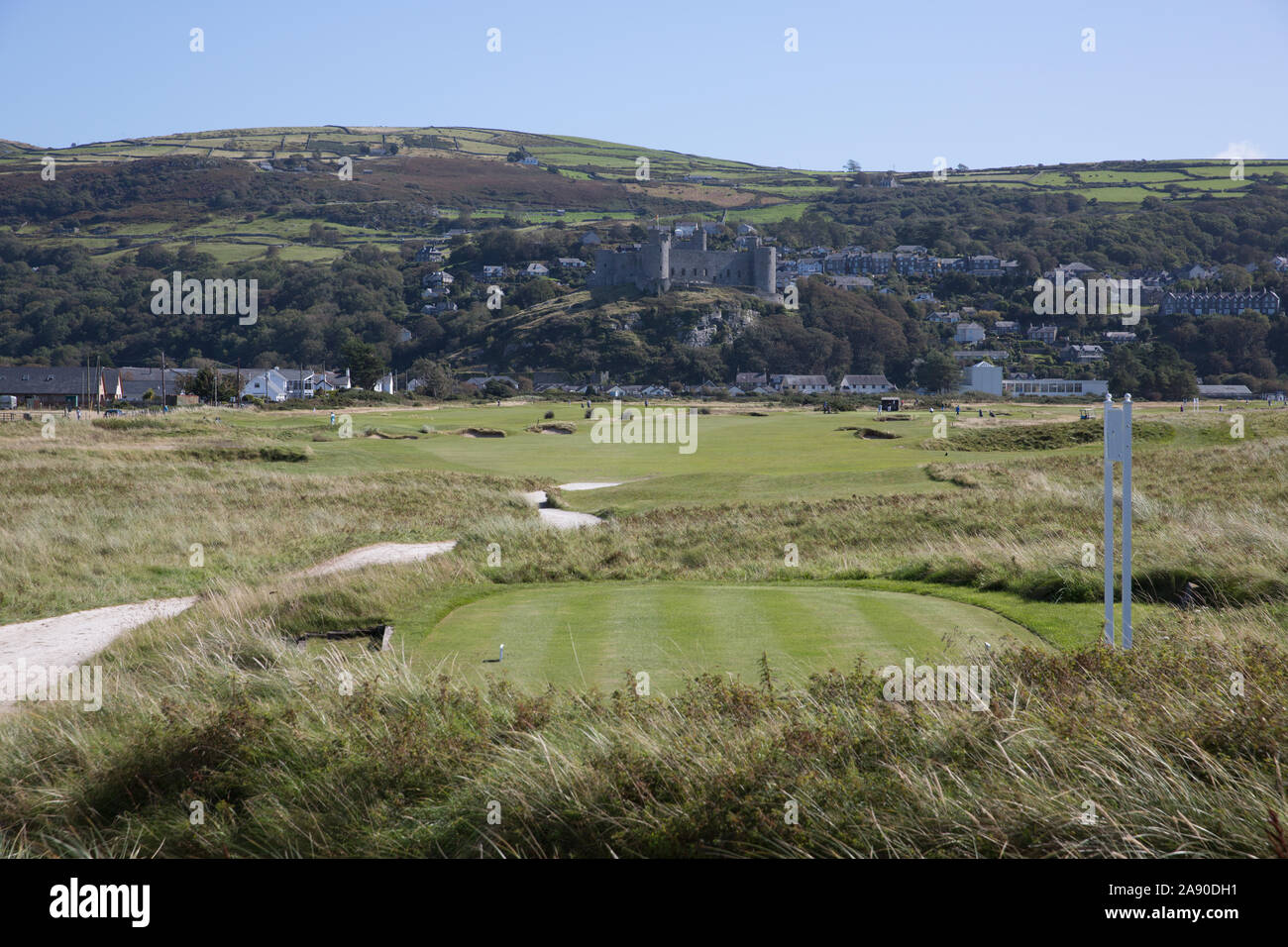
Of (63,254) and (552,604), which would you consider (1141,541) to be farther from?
(63,254)

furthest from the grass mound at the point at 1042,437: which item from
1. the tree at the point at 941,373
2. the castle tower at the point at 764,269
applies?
the castle tower at the point at 764,269

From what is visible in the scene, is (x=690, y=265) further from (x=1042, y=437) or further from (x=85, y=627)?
(x=85, y=627)

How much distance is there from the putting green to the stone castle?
160262mm

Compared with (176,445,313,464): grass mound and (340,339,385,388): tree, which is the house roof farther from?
(176,445,313,464): grass mound

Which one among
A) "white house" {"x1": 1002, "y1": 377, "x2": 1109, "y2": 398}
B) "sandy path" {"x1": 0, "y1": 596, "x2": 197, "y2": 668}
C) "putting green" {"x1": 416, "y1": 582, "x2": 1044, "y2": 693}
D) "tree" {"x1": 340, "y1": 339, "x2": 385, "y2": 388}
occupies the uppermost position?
"tree" {"x1": 340, "y1": 339, "x2": 385, "y2": 388}

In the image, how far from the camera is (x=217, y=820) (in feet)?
19.2

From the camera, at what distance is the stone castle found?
6742 inches

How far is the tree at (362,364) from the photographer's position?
369 feet

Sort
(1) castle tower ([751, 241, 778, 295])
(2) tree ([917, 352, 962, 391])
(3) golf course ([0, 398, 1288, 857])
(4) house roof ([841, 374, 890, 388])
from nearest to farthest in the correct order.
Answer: (3) golf course ([0, 398, 1288, 857]) → (2) tree ([917, 352, 962, 391]) → (4) house roof ([841, 374, 890, 388]) → (1) castle tower ([751, 241, 778, 295])

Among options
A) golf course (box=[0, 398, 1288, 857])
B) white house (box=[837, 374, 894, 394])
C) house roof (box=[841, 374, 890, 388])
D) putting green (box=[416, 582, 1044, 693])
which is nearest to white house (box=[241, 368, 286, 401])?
white house (box=[837, 374, 894, 394])

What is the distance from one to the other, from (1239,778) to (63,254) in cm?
21829

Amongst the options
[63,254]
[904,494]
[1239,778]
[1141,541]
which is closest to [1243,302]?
[904,494]

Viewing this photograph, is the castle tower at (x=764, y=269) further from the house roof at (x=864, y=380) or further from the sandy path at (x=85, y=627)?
the sandy path at (x=85, y=627)
